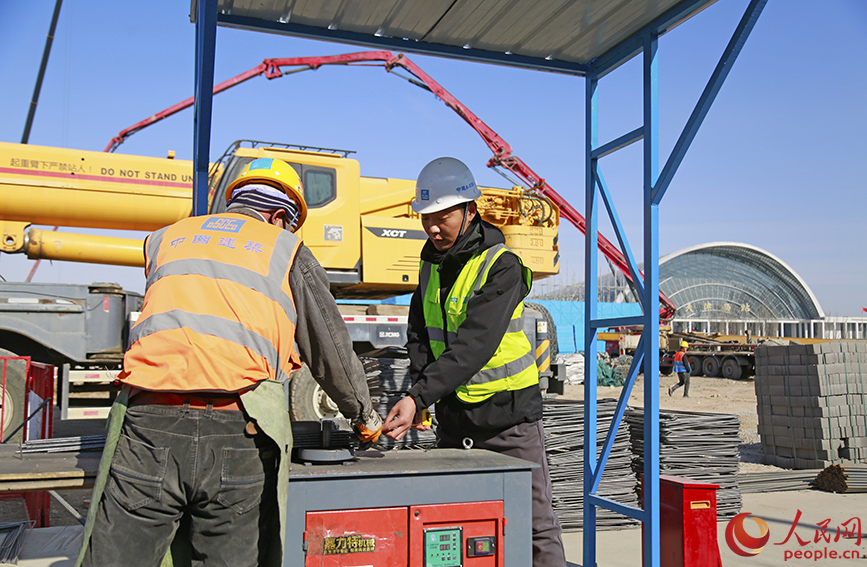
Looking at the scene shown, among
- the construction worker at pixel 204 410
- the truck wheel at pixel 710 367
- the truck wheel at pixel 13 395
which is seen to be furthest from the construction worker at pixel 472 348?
the truck wheel at pixel 710 367

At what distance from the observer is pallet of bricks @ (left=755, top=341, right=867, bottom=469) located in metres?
9.24

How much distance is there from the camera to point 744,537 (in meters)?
6.14

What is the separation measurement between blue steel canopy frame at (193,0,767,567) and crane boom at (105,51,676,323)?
10.1 metres

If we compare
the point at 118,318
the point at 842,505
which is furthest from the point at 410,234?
the point at 842,505

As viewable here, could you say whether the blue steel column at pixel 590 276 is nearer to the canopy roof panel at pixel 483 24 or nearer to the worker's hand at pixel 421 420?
the canopy roof panel at pixel 483 24

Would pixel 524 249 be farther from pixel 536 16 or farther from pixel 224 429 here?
pixel 224 429

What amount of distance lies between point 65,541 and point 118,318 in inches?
167

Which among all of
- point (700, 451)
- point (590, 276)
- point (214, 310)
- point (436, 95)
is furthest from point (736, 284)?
point (214, 310)

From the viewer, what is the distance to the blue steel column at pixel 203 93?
359cm

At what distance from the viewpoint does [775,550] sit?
5730mm

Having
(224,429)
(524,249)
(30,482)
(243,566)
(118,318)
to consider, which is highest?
(524,249)

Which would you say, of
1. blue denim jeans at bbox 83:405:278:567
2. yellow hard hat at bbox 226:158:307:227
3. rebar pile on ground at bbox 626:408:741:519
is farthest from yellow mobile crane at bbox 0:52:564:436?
blue denim jeans at bbox 83:405:278:567

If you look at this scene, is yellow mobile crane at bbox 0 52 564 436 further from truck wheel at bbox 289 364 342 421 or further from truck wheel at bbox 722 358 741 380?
truck wheel at bbox 722 358 741 380

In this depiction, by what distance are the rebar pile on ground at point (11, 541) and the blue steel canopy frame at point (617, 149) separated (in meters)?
3.09
